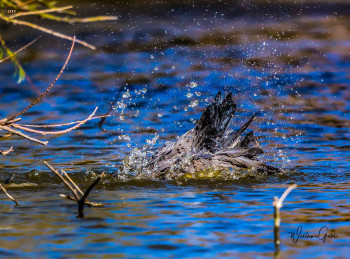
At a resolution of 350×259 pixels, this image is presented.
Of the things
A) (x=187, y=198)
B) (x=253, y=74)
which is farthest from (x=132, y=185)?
(x=253, y=74)

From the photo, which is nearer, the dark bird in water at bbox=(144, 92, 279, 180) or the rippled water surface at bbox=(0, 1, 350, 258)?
the rippled water surface at bbox=(0, 1, 350, 258)

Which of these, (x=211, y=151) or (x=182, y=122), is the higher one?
(x=182, y=122)

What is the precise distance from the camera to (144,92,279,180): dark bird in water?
874cm

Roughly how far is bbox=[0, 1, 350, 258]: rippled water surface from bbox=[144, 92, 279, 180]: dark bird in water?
0.23 m

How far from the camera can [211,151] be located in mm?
9047

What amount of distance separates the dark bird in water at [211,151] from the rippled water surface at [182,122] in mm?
227

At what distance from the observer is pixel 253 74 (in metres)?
17.1

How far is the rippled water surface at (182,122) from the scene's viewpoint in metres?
6.03

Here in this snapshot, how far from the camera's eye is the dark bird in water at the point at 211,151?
874 centimetres

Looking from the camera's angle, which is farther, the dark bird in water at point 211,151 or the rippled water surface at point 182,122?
the dark bird in water at point 211,151

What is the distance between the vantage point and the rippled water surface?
19.8ft

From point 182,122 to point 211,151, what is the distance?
15.1ft

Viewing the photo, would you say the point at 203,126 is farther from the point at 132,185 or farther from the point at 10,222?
the point at 10,222

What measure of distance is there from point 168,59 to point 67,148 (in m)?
7.47
